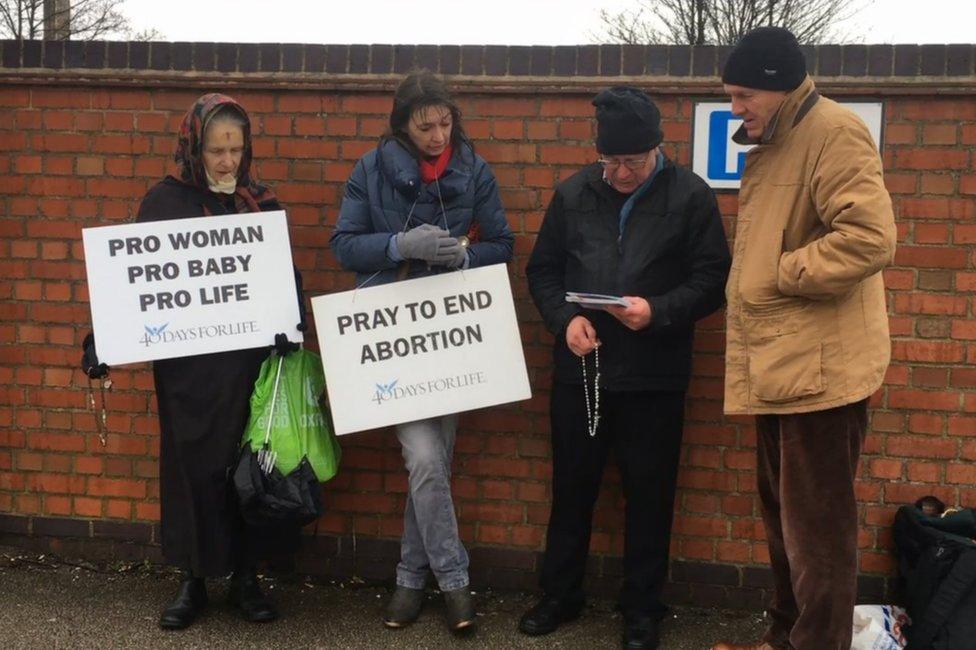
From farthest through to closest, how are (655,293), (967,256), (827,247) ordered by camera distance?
(967,256), (655,293), (827,247)

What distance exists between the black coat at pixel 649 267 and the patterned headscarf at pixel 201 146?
1176 millimetres

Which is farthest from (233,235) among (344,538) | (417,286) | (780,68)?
(780,68)

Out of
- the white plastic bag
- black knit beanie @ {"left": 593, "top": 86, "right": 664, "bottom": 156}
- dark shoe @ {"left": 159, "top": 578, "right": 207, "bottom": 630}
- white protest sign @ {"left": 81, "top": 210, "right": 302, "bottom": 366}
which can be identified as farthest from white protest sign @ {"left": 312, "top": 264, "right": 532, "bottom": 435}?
the white plastic bag

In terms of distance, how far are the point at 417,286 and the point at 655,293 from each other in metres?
0.85

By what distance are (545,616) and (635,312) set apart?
1.23 m

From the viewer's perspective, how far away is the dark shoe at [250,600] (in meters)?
3.94

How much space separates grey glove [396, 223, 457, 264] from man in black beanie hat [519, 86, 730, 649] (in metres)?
0.45

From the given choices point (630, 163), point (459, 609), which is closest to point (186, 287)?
point (459, 609)

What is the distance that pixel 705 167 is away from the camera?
4.05 meters

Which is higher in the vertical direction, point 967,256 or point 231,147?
point 231,147

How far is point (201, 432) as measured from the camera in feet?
12.4

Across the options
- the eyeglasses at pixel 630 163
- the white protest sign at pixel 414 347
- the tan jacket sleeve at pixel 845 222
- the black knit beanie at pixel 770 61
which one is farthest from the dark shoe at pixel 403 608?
the black knit beanie at pixel 770 61

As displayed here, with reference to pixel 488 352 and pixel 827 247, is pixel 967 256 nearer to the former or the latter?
pixel 827 247

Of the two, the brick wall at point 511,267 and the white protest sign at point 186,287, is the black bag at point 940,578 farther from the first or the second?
the white protest sign at point 186,287
